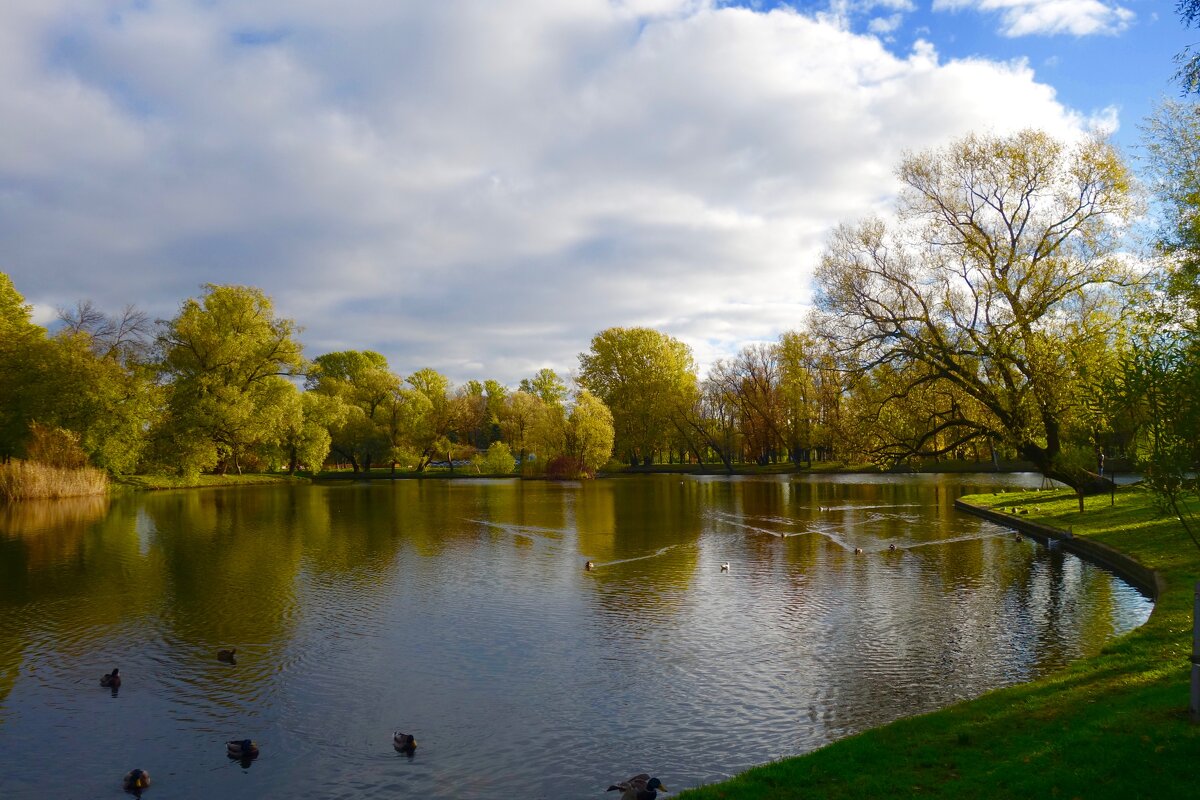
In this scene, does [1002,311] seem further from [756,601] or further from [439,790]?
[439,790]

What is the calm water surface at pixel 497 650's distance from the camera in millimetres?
9453

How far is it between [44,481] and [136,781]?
160ft

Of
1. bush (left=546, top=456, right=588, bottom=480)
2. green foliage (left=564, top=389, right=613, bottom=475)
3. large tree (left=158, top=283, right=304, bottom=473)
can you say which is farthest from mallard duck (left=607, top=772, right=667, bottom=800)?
bush (left=546, top=456, right=588, bottom=480)

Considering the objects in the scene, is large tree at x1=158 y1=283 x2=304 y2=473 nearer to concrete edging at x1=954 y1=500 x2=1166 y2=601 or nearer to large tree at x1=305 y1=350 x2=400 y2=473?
large tree at x1=305 y1=350 x2=400 y2=473

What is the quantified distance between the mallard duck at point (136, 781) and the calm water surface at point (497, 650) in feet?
0.55

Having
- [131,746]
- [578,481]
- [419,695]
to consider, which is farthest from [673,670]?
[578,481]

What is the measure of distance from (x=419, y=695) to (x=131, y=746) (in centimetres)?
383

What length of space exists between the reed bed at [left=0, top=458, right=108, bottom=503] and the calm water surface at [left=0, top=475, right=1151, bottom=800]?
805 inches

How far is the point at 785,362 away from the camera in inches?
2982

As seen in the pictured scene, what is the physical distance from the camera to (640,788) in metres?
7.95

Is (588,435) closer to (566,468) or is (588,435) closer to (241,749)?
(566,468)

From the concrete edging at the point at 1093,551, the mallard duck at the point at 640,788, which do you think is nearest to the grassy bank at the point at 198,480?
the concrete edging at the point at 1093,551

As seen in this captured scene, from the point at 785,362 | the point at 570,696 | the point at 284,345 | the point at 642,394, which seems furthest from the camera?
the point at 642,394

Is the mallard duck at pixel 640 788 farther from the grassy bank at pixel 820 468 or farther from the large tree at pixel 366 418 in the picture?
the large tree at pixel 366 418
